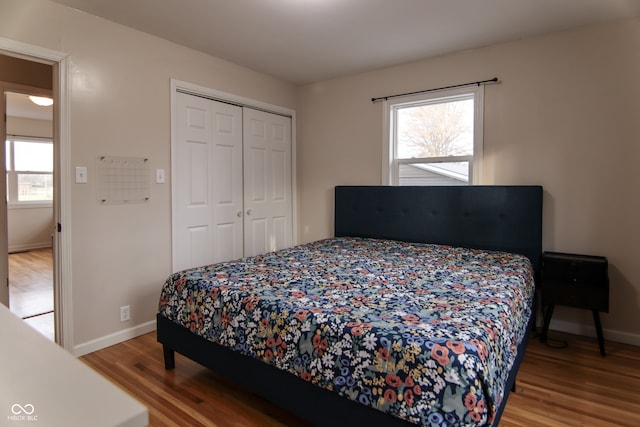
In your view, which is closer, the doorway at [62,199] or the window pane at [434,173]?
the doorway at [62,199]

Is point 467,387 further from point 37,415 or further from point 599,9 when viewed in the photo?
point 599,9

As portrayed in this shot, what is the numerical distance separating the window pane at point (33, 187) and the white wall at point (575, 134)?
7.16 metres

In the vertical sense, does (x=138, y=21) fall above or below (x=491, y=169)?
above

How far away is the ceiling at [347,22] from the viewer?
2537 millimetres

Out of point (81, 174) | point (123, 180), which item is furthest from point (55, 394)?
point (123, 180)

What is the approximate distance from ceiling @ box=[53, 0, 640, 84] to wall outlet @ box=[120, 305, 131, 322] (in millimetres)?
2232

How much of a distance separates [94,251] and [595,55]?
4.13 meters

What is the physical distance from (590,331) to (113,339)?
379cm

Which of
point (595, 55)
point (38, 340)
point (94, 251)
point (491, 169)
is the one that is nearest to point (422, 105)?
point (491, 169)

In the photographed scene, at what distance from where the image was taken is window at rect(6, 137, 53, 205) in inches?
260

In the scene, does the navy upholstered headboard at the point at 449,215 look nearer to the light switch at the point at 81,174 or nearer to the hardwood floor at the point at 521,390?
the hardwood floor at the point at 521,390

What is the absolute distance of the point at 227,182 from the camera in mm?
3711

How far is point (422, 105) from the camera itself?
3.72 m

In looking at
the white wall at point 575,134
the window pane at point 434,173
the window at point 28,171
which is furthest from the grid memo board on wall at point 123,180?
the window at point 28,171
